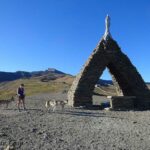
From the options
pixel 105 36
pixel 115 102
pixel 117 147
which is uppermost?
pixel 105 36

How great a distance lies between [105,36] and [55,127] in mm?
17988

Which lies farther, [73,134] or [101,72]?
[101,72]

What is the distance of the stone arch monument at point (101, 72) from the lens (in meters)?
35.4

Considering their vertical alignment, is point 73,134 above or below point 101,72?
below

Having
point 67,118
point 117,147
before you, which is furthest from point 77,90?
point 117,147

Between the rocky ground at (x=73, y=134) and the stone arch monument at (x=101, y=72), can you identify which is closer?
the rocky ground at (x=73, y=134)

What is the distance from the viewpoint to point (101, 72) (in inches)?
1432

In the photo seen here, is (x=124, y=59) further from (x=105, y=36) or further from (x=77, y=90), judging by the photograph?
(x=77, y=90)

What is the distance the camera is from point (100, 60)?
36344 mm

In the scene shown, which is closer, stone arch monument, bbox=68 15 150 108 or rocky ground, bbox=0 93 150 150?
rocky ground, bbox=0 93 150 150

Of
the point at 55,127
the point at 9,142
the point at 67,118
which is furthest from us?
the point at 67,118

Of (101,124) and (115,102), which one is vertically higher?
(115,102)

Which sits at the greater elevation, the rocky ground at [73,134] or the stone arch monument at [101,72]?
the stone arch monument at [101,72]

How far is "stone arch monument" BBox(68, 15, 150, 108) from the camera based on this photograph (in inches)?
1393
